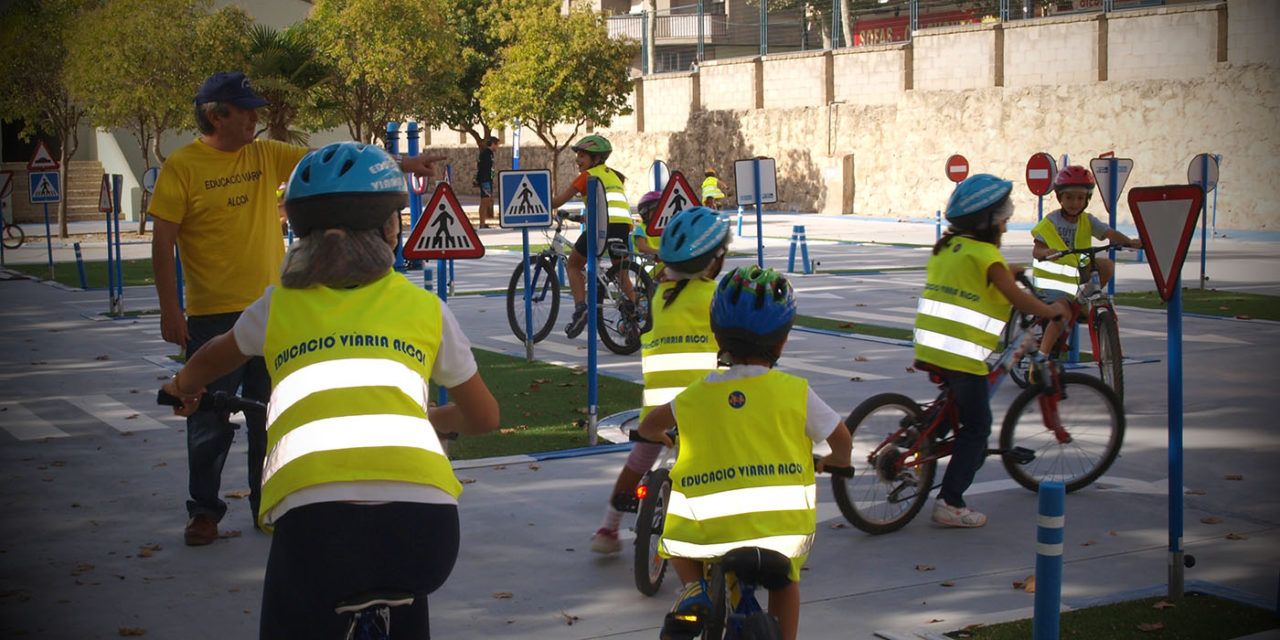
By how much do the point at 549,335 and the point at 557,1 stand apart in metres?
34.6

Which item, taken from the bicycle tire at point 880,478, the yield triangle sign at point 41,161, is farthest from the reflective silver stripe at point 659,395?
the yield triangle sign at point 41,161

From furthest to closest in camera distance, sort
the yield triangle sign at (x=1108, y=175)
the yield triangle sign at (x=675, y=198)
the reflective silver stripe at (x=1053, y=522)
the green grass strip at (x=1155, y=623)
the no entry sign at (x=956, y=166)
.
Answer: the no entry sign at (x=956, y=166), the yield triangle sign at (x=1108, y=175), the yield triangle sign at (x=675, y=198), the green grass strip at (x=1155, y=623), the reflective silver stripe at (x=1053, y=522)

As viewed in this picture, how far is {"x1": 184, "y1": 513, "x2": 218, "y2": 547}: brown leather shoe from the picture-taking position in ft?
23.3

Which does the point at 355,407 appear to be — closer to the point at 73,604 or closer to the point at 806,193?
the point at 73,604

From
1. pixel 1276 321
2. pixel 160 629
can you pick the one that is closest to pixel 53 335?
pixel 160 629

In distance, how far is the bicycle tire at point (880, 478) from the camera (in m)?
7.11

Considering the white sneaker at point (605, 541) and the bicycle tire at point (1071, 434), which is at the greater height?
the bicycle tire at point (1071, 434)

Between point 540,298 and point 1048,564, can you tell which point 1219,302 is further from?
point 1048,564

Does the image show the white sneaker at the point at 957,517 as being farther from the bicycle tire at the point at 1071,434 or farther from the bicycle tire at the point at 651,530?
the bicycle tire at the point at 651,530

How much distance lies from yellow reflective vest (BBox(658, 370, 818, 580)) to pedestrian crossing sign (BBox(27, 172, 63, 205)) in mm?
22580

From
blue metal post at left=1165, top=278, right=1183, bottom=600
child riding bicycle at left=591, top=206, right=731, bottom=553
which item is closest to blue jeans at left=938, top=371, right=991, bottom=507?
blue metal post at left=1165, top=278, right=1183, bottom=600

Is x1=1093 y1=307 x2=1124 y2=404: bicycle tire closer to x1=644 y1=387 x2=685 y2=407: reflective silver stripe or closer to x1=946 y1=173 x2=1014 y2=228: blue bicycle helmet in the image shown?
x1=946 y1=173 x2=1014 y2=228: blue bicycle helmet

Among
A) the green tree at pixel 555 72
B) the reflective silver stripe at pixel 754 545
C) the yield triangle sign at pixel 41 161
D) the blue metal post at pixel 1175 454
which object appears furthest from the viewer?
the green tree at pixel 555 72

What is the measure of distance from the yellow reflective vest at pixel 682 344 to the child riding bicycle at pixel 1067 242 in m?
5.10
